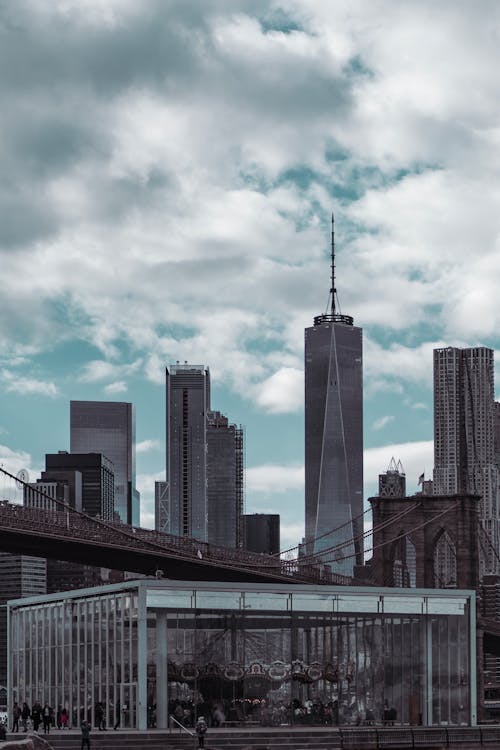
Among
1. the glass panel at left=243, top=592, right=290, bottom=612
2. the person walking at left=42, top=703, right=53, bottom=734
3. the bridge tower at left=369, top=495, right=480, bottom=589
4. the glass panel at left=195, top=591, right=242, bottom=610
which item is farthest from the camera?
the bridge tower at left=369, top=495, right=480, bottom=589

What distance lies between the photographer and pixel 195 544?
380ft

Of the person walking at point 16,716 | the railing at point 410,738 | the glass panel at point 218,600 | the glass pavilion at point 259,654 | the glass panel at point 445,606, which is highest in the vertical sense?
the glass panel at point 218,600

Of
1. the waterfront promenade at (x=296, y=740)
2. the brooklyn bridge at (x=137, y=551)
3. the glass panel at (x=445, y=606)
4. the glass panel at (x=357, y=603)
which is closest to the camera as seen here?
the waterfront promenade at (x=296, y=740)

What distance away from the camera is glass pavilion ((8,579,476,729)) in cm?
6341

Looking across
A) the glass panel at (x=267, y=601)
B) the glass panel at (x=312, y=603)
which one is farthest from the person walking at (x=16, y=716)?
the glass panel at (x=312, y=603)

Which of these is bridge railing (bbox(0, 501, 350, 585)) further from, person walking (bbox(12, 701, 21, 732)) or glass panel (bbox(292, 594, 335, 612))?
glass panel (bbox(292, 594, 335, 612))

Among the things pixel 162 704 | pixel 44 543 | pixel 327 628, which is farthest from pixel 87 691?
pixel 44 543

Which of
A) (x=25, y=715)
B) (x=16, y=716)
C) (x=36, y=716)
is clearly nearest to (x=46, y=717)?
(x=36, y=716)

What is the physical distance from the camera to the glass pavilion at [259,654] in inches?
2496

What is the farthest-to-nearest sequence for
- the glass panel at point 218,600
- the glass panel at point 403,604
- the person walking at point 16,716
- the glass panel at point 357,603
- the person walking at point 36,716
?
1. the person walking at point 16,716
2. the glass panel at point 403,604
3. the glass panel at point 357,603
4. the glass panel at point 218,600
5. the person walking at point 36,716

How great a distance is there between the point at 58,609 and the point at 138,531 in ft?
144

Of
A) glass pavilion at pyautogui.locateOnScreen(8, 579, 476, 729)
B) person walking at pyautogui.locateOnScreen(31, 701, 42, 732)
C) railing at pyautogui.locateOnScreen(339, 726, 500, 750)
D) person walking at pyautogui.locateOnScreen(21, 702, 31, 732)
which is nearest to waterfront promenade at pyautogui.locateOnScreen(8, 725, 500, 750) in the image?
railing at pyautogui.locateOnScreen(339, 726, 500, 750)

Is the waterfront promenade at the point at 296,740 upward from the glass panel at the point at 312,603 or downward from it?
downward

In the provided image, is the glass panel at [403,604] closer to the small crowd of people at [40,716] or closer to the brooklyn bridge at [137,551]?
the small crowd of people at [40,716]
